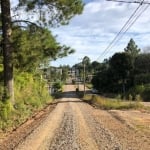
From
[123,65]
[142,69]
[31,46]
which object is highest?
[123,65]

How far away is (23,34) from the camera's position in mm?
27281

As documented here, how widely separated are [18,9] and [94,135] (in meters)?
12.0

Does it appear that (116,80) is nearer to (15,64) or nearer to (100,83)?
(100,83)

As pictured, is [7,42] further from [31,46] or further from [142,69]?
[142,69]

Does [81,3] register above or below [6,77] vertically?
above

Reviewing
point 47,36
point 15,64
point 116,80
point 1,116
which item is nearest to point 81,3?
point 47,36

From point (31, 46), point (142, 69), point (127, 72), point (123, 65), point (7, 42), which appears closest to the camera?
point (7, 42)

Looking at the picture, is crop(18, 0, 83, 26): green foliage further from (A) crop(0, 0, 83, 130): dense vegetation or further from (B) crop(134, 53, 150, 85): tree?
(B) crop(134, 53, 150, 85): tree

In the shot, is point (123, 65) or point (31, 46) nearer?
point (31, 46)

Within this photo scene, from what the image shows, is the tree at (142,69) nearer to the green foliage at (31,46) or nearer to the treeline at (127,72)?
the treeline at (127,72)

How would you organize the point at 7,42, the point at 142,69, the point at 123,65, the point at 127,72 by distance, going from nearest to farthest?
the point at 7,42 → the point at 127,72 → the point at 123,65 → the point at 142,69

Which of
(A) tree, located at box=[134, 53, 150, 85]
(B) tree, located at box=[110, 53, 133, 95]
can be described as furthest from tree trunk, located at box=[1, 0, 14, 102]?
(B) tree, located at box=[110, 53, 133, 95]

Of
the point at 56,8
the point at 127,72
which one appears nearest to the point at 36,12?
the point at 56,8

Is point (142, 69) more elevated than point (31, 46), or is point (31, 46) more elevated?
point (142, 69)
